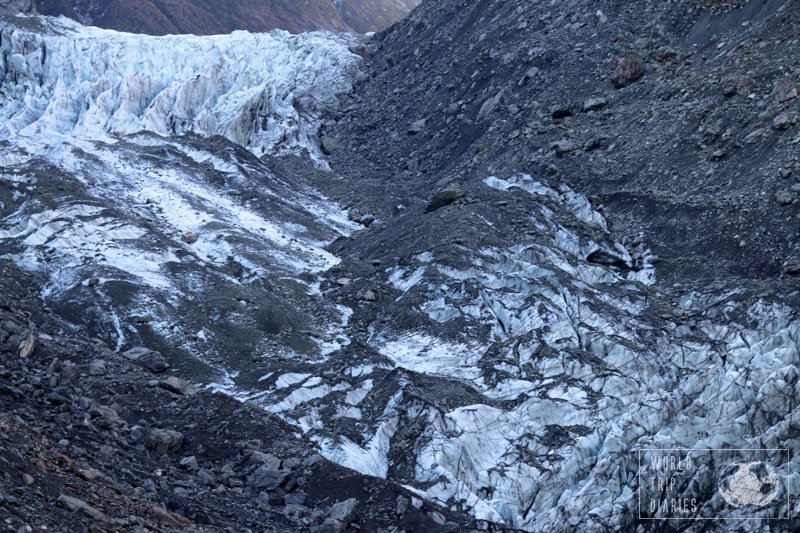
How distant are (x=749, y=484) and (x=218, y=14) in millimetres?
76351

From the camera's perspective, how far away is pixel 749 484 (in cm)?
1777

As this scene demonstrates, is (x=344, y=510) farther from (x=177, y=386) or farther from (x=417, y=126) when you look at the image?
(x=417, y=126)

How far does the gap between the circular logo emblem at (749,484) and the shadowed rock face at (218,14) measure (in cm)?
5996

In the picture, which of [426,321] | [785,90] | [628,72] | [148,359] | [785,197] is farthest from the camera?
[628,72]

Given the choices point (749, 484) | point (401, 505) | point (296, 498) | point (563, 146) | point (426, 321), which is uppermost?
point (563, 146)

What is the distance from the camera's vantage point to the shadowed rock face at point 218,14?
78.7 m

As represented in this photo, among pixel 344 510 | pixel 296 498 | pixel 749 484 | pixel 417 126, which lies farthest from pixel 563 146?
pixel 344 510

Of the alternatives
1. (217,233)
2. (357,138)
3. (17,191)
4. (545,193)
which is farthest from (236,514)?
(357,138)

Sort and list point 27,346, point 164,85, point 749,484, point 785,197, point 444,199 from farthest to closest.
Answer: point 164,85
point 444,199
point 785,197
point 27,346
point 749,484

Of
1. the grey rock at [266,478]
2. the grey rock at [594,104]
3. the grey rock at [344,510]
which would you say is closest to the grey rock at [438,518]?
the grey rock at [344,510]

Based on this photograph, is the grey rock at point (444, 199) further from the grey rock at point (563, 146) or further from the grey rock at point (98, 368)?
the grey rock at point (98, 368)

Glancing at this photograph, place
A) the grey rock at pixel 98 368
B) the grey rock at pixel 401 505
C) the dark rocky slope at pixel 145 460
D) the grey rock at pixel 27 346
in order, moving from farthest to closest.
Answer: the grey rock at pixel 98 368
the grey rock at pixel 27 346
the grey rock at pixel 401 505
the dark rocky slope at pixel 145 460

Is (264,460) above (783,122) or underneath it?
underneath

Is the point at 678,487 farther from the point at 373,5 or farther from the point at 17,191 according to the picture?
the point at 373,5
